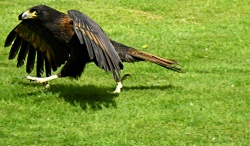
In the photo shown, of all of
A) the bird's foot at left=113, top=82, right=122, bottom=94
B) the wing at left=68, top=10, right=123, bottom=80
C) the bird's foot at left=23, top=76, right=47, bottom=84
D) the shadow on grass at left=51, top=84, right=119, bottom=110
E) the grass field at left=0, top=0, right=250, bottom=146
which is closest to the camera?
the grass field at left=0, top=0, right=250, bottom=146

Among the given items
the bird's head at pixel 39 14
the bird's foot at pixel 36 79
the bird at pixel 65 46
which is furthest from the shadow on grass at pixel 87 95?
the bird's head at pixel 39 14

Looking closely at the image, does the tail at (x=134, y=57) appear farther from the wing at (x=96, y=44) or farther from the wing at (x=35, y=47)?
the wing at (x=96, y=44)

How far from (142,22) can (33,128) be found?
223 inches

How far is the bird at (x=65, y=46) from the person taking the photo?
8.68 meters

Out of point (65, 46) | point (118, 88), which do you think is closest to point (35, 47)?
point (65, 46)

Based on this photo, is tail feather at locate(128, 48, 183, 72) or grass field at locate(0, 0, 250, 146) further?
tail feather at locate(128, 48, 183, 72)

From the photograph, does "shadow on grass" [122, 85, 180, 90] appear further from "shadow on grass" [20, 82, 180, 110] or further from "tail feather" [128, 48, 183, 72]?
"tail feather" [128, 48, 183, 72]

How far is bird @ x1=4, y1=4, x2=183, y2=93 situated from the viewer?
28.5ft

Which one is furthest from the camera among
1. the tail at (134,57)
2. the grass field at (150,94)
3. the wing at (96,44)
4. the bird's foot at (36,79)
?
the tail at (134,57)

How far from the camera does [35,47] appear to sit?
32.4ft

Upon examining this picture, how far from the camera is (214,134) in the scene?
26.5ft

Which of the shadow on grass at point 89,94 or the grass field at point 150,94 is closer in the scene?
the grass field at point 150,94

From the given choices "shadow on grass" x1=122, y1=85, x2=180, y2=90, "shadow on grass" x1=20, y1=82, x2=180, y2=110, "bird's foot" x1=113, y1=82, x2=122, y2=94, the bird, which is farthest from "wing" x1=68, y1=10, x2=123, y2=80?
"shadow on grass" x1=122, y1=85, x2=180, y2=90


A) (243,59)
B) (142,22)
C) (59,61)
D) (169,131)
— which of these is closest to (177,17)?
(142,22)
